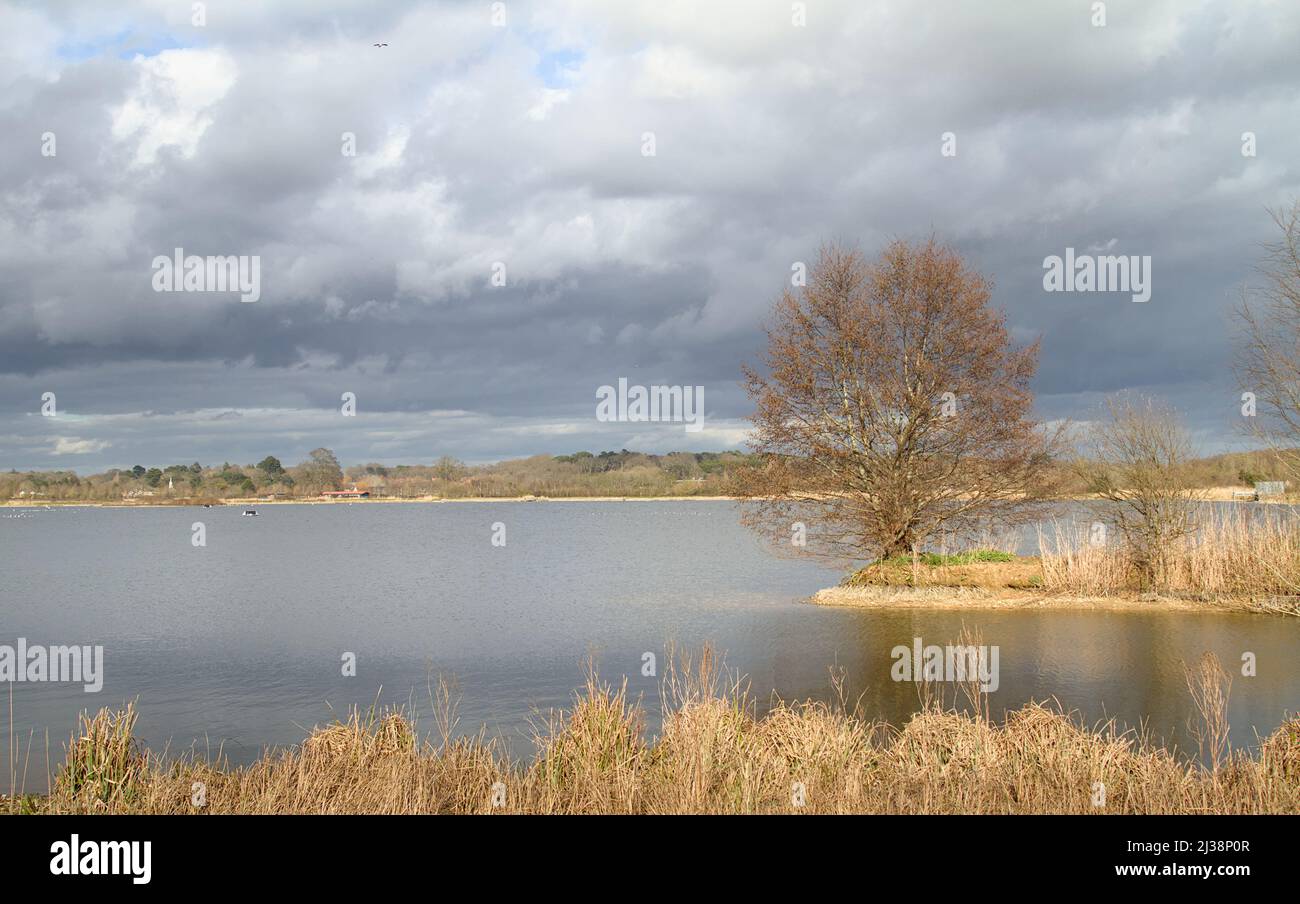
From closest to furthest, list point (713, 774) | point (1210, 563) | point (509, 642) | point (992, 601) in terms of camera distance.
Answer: point (713, 774) < point (509, 642) < point (1210, 563) < point (992, 601)

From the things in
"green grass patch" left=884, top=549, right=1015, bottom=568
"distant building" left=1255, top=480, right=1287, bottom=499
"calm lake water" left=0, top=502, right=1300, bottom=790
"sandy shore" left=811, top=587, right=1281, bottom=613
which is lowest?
"calm lake water" left=0, top=502, right=1300, bottom=790

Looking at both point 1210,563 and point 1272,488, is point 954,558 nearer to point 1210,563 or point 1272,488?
point 1210,563

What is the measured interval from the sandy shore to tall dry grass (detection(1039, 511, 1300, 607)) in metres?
0.63

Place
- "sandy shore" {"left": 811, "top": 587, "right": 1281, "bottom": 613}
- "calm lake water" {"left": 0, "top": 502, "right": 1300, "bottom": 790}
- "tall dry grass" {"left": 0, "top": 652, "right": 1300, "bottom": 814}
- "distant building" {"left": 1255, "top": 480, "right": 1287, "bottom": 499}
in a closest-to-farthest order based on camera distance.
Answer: "tall dry grass" {"left": 0, "top": 652, "right": 1300, "bottom": 814}
"calm lake water" {"left": 0, "top": 502, "right": 1300, "bottom": 790}
"sandy shore" {"left": 811, "top": 587, "right": 1281, "bottom": 613}
"distant building" {"left": 1255, "top": 480, "right": 1287, "bottom": 499}

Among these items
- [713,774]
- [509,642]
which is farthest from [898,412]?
[713,774]

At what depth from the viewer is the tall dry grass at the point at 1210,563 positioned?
2511 cm

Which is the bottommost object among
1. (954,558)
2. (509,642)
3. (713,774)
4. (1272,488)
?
(509,642)

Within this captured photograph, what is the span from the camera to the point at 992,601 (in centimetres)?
2708

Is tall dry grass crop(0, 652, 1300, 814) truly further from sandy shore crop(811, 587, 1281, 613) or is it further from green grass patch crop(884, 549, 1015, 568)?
green grass patch crop(884, 549, 1015, 568)

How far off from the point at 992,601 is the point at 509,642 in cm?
1349

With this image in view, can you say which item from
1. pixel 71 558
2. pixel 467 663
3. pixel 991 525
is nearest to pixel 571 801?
pixel 467 663

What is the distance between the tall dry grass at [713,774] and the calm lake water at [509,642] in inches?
109

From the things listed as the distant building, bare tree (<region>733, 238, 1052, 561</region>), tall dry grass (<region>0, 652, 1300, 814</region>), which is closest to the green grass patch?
bare tree (<region>733, 238, 1052, 561</region>)

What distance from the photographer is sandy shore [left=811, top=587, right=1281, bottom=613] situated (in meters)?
25.0
